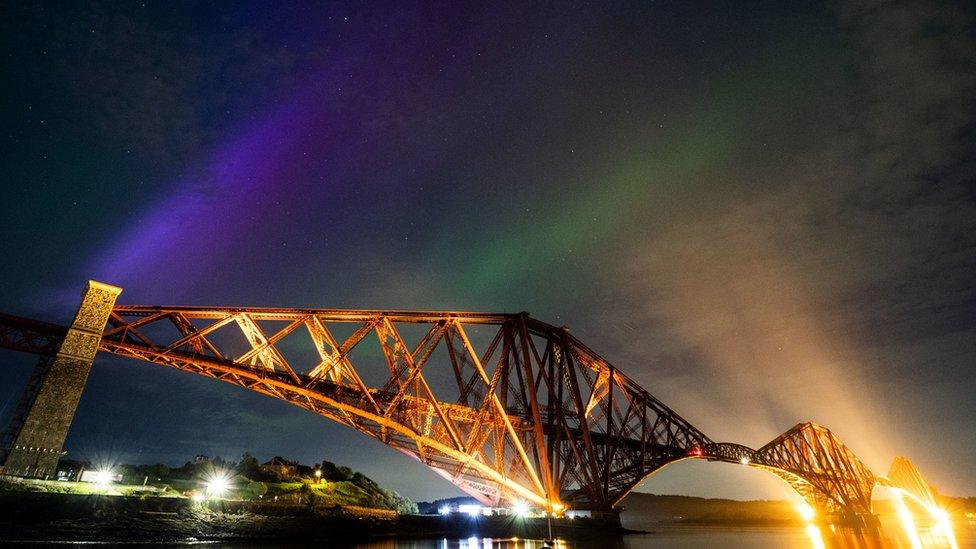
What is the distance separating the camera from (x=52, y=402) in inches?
788

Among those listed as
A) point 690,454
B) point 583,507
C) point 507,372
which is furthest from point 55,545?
point 690,454

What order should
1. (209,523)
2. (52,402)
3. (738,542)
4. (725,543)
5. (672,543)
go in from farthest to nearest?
(738,542), (725,543), (672,543), (209,523), (52,402)

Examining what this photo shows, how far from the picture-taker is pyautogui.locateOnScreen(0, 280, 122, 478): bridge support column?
1903 cm

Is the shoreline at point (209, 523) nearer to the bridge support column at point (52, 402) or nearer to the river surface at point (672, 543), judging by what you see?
the river surface at point (672, 543)

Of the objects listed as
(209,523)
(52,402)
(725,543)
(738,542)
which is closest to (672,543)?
(725,543)

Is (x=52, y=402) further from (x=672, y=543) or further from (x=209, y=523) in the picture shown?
(x=672, y=543)

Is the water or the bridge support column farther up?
the bridge support column

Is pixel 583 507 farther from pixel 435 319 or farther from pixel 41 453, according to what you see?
pixel 41 453

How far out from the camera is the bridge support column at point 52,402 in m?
19.0

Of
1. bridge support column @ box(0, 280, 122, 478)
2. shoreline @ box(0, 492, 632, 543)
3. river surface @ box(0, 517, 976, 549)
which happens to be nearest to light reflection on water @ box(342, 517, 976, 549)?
river surface @ box(0, 517, 976, 549)

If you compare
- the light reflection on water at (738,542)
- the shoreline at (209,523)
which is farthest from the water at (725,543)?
the shoreline at (209,523)

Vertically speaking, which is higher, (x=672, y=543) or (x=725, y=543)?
(x=672, y=543)

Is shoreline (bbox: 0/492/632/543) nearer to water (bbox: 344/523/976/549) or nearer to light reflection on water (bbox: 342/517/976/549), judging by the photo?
light reflection on water (bbox: 342/517/976/549)

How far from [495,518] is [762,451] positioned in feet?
152
